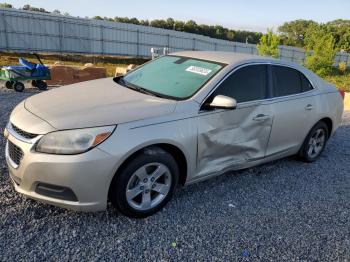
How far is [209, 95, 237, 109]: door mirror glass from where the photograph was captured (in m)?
3.44

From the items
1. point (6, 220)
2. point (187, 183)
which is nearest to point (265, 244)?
point (187, 183)

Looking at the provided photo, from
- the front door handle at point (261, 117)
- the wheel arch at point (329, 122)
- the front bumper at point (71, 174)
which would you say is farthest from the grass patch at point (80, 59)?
the front bumper at point (71, 174)

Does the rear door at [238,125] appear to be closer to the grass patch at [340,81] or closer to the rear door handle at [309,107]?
the rear door handle at [309,107]

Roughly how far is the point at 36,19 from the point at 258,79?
2515 centimetres

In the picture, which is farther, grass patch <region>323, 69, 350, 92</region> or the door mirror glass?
grass patch <region>323, 69, 350, 92</region>

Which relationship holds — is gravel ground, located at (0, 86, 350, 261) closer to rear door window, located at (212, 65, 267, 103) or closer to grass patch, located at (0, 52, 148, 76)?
rear door window, located at (212, 65, 267, 103)

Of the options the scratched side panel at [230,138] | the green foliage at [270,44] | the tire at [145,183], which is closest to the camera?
the tire at [145,183]

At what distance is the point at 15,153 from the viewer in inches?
121

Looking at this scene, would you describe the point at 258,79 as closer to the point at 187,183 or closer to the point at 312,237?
the point at 187,183

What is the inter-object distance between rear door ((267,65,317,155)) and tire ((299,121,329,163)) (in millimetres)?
169

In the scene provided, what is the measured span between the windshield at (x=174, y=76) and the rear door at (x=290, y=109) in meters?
0.96

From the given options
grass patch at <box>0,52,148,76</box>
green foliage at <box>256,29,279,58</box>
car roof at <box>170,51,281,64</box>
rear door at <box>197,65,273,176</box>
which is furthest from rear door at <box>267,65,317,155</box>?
grass patch at <box>0,52,148,76</box>

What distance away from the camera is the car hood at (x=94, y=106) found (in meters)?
2.98

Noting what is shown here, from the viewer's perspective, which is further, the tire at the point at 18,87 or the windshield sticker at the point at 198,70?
A: the tire at the point at 18,87
